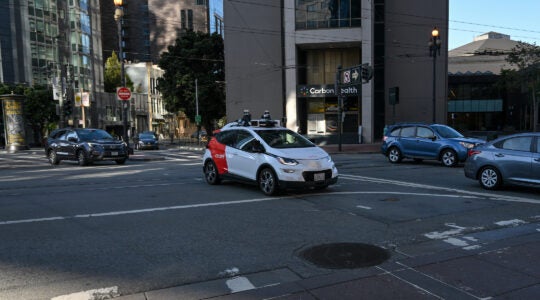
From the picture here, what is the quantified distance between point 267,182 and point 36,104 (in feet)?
146

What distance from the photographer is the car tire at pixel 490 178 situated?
1016 cm

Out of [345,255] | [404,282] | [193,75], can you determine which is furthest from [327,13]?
[404,282]

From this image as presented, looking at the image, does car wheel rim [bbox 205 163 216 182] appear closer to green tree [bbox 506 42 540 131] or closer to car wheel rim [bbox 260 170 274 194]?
car wheel rim [bbox 260 170 274 194]

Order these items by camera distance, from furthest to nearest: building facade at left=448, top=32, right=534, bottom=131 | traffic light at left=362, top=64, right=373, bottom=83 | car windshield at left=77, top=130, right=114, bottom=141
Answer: building facade at left=448, top=32, right=534, bottom=131 < traffic light at left=362, top=64, right=373, bottom=83 < car windshield at left=77, top=130, right=114, bottom=141

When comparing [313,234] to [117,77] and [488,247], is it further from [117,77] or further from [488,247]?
[117,77]

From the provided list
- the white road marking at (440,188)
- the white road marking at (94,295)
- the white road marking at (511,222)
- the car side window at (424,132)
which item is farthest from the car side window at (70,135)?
the white road marking at (511,222)

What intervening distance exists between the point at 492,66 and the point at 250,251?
79.0 m

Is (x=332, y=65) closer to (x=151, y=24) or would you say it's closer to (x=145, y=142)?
(x=145, y=142)

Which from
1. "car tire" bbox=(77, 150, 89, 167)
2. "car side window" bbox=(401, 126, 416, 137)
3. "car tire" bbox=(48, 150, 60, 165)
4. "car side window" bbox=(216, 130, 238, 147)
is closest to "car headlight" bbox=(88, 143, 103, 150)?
"car tire" bbox=(77, 150, 89, 167)

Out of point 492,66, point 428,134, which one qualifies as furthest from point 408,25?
point 492,66

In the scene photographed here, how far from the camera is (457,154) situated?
15859mm

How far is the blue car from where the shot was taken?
16.1m

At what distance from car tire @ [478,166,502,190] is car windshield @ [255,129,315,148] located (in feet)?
13.6

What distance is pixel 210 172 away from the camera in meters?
12.0
